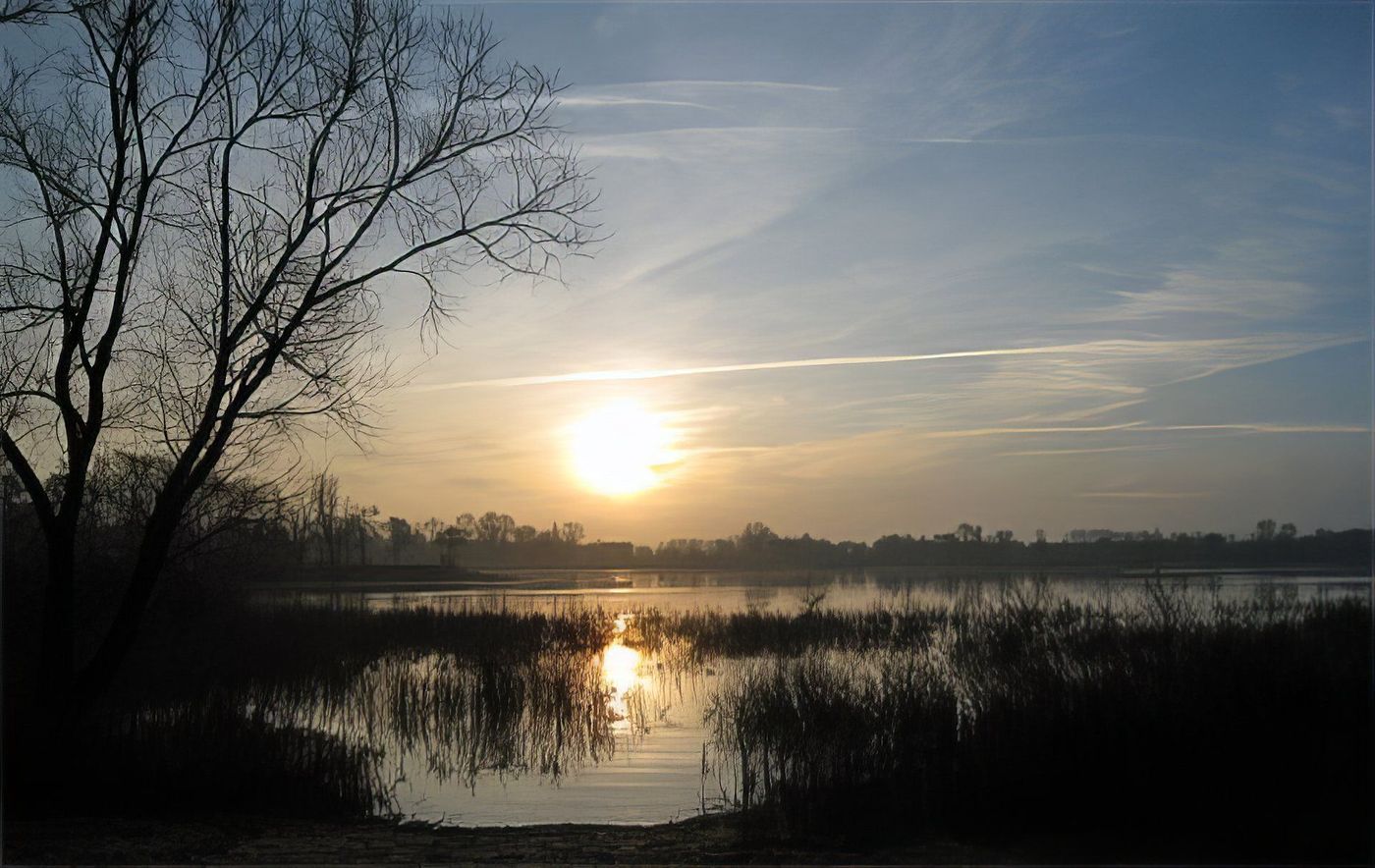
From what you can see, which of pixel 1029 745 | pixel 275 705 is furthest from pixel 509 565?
pixel 1029 745

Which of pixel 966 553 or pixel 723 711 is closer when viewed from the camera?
pixel 723 711

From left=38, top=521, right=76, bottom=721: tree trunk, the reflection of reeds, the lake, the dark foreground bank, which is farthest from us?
the lake

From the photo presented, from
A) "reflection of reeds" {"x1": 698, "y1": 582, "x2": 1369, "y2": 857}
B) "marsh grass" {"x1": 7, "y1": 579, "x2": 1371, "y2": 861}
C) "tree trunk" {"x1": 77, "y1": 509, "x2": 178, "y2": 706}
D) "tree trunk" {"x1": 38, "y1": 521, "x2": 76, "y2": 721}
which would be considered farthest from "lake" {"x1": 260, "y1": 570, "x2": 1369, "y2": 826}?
"tree trunk" {"x1": 38, "y1": 521, "x2": 76, "y2": 721}

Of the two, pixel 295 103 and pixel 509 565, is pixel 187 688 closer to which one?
pixel 295 103

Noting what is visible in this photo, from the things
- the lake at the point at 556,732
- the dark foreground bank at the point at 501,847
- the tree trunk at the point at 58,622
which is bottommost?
the lake at the point at 556,732

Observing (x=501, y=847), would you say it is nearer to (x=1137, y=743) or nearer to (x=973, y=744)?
(x=973, y=744)

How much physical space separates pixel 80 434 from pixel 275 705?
7121 millimetres

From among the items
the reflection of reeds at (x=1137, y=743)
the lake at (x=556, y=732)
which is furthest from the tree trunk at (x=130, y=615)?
the reflection of reeds at (x=1137, y=743)

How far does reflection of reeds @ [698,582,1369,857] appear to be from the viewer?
7852 mm

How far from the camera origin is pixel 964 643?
17766mm

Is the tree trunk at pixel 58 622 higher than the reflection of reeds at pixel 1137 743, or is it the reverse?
the tree trunk at pixel 58 622

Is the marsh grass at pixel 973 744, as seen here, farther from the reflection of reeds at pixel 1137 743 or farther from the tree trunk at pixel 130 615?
the tree trunk at pixel 130 615

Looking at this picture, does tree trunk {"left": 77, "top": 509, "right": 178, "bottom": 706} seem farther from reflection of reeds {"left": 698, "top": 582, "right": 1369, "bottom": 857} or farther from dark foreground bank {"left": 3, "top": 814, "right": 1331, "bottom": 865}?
reflection of reeds {"left": 698, "top": 582, "right": 1369, "bottom": 857}

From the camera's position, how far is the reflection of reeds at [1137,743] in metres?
7.85
